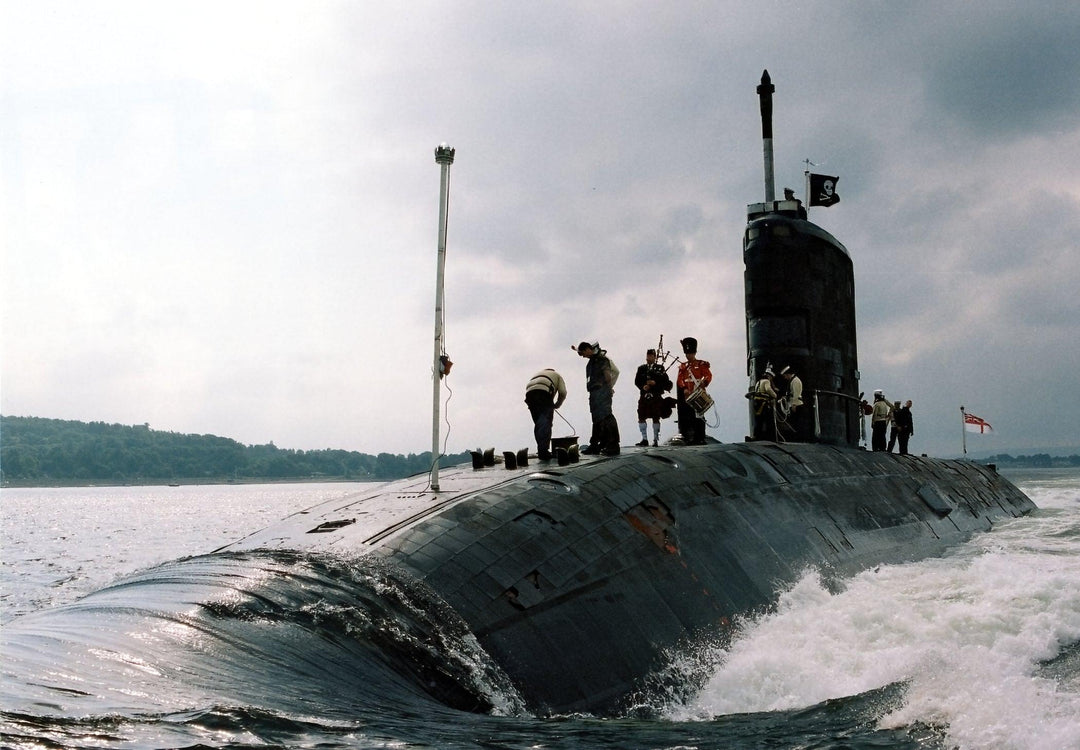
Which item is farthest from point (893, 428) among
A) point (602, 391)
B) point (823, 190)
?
point (602, 391)

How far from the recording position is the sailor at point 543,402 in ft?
35.0

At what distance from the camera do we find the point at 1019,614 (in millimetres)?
8422

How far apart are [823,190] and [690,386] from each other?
19.7 feet

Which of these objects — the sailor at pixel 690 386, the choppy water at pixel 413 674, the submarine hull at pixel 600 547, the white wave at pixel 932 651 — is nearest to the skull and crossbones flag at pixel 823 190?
the sailor at pixel 690 386

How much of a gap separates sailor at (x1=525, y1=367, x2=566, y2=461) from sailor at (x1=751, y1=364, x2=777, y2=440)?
5.31m

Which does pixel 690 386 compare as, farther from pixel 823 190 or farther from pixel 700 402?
pixel 823 190

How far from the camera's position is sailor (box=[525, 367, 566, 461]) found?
10.7 m

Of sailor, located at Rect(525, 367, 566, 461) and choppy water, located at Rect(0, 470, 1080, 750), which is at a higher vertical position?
sailor, located at Rect(525, 367, 566, 461)

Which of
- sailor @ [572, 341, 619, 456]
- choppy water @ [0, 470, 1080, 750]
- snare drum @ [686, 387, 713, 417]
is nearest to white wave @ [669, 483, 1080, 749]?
choppy water @ [0, 470, 1080, 750]

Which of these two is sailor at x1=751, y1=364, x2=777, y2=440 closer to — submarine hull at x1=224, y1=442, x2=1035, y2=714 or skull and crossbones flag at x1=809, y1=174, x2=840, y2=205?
submarine hull at x1=224, y1=442, x2=1035, y2=714

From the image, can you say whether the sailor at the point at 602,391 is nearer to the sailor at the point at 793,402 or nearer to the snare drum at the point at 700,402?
the snare drum at the point at 700,402

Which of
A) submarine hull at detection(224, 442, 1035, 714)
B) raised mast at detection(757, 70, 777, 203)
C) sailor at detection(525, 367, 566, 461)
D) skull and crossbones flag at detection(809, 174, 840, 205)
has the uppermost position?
raised mast at detection(757, 70, 777, 203)

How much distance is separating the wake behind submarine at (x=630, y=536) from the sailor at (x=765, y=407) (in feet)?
1.81

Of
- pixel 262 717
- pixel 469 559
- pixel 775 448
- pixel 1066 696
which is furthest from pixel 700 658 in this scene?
pixel 775 448
